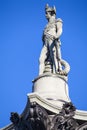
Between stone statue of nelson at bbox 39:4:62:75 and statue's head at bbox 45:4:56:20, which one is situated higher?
statue's head at bbox 45:4:56:20

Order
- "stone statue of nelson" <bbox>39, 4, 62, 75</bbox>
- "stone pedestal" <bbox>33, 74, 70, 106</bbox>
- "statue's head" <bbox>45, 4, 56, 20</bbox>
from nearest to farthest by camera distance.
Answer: "stone pedestal" <bbox>33, 74, 70, 106</bbox> < "stone statue of nelson" <bbox>39, 4, 62, 75</bbox> < "statue's head" <bbox>45, 4, 56, 20</bbox>

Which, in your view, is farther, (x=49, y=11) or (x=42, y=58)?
(x=49, y=11)

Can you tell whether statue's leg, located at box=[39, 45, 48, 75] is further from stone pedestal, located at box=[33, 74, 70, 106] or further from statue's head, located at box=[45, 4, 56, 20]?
statue's head, located at box=[45, 4, 56, 20]

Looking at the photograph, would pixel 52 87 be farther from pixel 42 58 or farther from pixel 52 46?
pixel 52 46

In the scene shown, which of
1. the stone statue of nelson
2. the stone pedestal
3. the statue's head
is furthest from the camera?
the statue's head

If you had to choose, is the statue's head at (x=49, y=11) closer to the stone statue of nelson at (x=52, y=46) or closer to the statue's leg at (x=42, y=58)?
the stone statue of nelson at (x=52, y=46)

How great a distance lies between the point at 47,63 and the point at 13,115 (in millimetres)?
3456

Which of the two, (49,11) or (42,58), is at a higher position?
(49,11)

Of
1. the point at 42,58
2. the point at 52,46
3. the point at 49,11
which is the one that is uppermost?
the point at 49,11

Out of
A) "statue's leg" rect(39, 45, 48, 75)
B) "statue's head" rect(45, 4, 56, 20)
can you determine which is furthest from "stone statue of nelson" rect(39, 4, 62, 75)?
"statue's head" rect(45, 4, 56, 20)

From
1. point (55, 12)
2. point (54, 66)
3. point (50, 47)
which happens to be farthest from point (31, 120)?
point (55, 12)

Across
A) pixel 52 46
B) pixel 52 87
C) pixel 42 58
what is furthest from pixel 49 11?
pixel 52 87

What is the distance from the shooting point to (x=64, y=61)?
13.8 meters

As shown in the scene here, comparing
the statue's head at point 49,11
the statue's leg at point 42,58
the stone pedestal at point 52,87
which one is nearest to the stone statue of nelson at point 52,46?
the statue's leg at point 42,58
